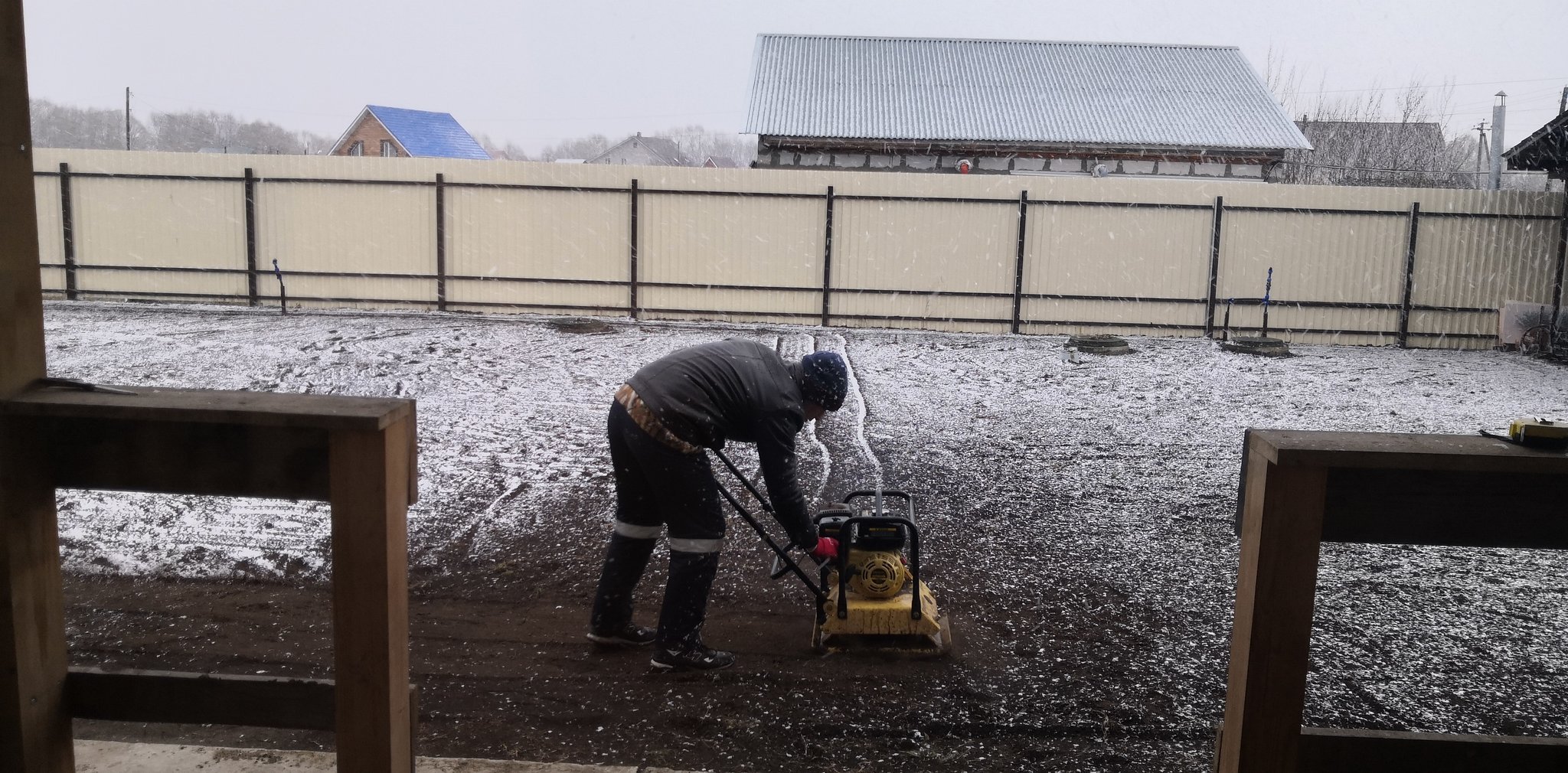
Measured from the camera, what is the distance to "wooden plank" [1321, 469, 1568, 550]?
2.13m

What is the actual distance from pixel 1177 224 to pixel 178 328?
12.5 metres

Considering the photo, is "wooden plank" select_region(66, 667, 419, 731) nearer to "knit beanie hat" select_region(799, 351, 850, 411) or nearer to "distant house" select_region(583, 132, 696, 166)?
"knit beanie hat" select_region(799, 351, 850, 411)

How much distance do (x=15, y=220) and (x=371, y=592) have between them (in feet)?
3.46

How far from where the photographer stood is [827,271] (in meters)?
14.4

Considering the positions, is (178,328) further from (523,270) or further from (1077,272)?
(1077,272)

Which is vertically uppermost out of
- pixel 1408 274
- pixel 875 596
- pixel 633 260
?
pixel 1408 274

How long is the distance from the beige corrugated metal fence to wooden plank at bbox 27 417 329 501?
12.3m

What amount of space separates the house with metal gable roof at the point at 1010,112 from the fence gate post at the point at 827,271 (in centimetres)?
567

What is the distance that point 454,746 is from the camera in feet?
11.6

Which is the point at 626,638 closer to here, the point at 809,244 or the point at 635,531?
the point at 635,531

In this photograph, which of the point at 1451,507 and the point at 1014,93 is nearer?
the point at 1451,507

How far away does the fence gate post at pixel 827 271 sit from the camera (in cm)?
1430

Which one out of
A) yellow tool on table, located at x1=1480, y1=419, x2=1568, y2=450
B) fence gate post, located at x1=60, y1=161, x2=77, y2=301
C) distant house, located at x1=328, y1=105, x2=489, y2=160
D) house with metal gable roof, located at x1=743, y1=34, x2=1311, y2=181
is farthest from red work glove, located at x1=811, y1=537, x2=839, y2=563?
distant house, located at x1=328, y1=105, x2=489, y2=160

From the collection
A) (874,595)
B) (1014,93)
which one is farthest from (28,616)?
(1014,93)
